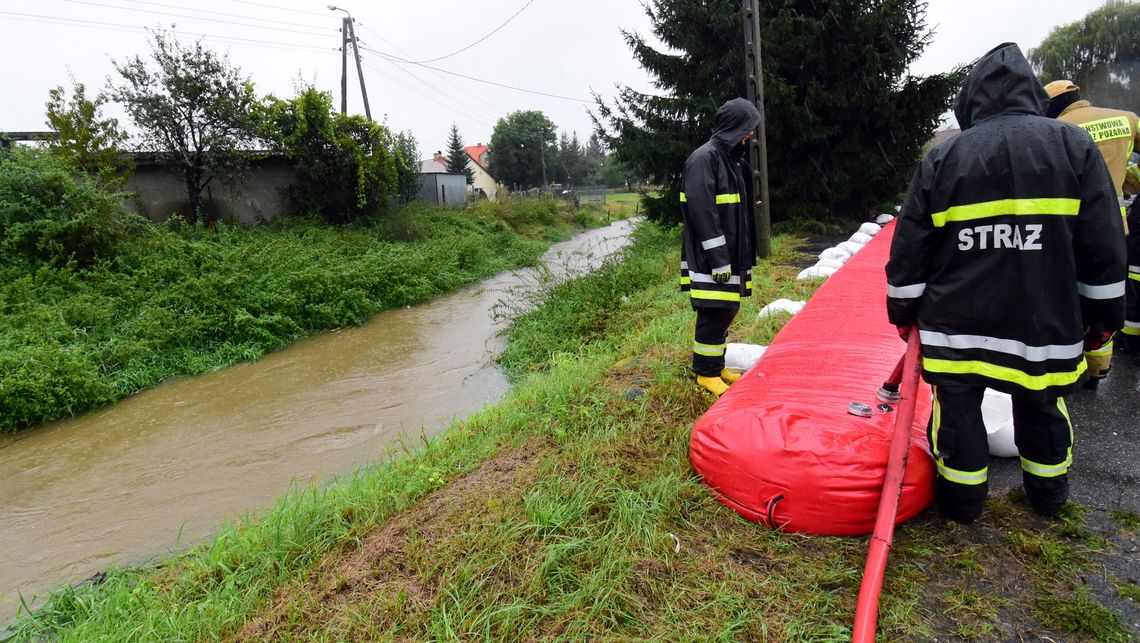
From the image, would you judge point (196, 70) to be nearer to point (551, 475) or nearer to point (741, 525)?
point (551, 475)

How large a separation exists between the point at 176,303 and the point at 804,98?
11609 millimetres

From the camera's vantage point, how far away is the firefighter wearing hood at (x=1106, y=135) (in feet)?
10.3

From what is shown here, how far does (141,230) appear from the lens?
9.34 m

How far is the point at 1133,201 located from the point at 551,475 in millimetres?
3852

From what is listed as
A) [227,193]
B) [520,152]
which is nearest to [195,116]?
[227,193]

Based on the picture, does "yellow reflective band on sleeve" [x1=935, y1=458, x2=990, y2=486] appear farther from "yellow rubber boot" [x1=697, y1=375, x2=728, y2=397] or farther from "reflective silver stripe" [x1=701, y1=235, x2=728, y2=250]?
"reflective silver stripe" [x1=701, y1=235, x2=728, y2=250]

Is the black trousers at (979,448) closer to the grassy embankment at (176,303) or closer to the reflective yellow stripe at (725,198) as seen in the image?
the reflective yellow stripe at (725,198)

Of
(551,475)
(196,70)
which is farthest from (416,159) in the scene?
(551,475)

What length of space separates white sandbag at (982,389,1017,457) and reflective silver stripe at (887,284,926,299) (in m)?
0.83

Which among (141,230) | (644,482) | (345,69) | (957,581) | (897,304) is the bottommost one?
(957,581)

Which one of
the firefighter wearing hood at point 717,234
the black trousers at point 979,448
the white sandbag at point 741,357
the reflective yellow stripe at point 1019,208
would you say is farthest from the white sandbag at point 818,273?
the reflective yellow stripe at point 1019,208

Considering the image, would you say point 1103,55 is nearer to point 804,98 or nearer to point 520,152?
point 804,98

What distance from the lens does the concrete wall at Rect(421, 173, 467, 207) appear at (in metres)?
20.4

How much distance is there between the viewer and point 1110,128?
10.6 ft
